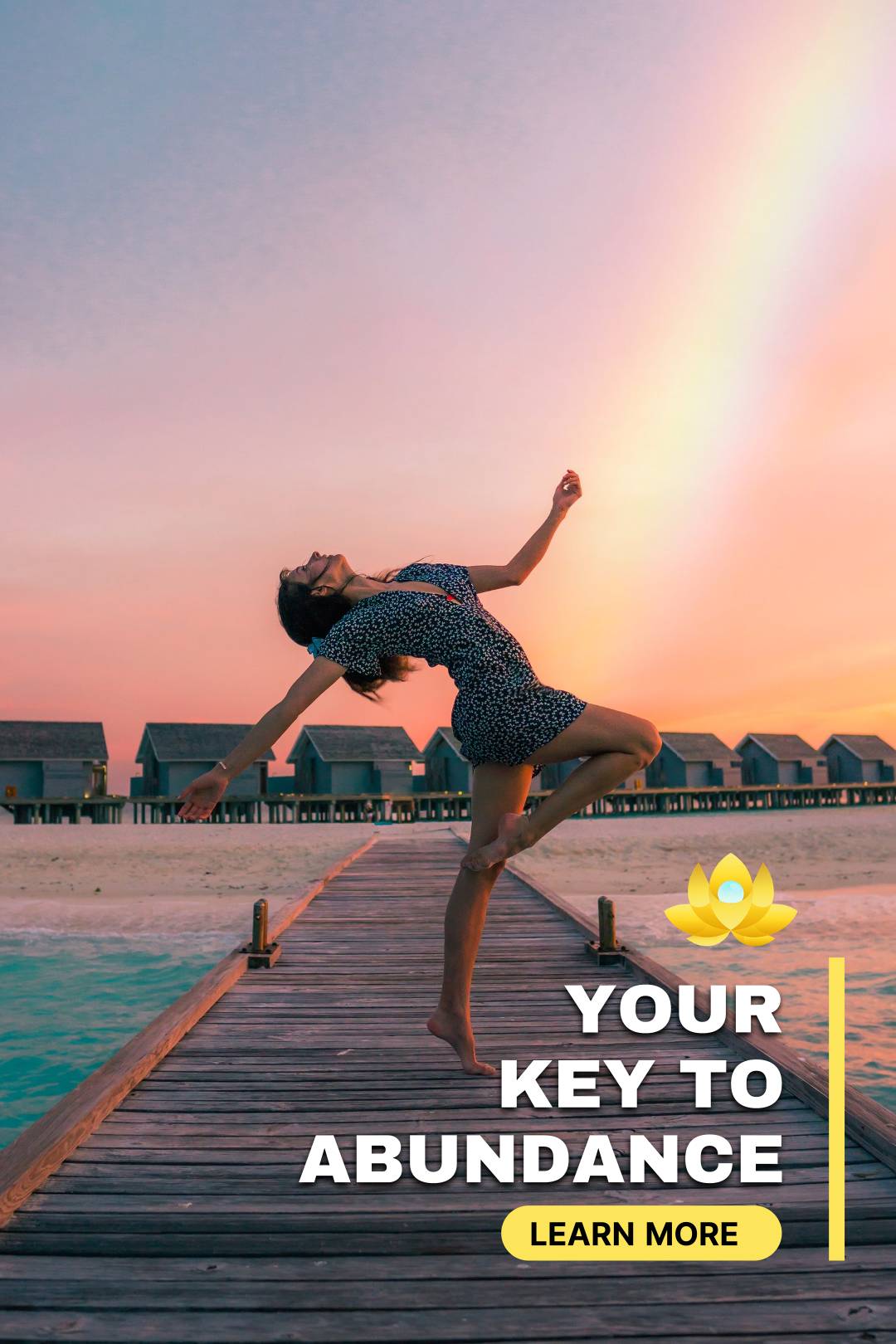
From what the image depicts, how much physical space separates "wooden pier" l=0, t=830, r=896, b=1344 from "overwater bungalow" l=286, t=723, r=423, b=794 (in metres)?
41.6

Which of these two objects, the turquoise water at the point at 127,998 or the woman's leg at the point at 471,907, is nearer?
the woman's leg at the point at 471,907

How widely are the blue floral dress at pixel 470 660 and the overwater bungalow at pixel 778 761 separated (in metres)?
59.7

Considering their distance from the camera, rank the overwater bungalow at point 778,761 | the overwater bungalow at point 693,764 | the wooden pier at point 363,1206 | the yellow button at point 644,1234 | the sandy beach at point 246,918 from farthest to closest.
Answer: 1. the overwater bungalow at point 778,761
2. the overwater bungalow at point 693,764
3. the sandy beach at point 246,918
4. the yellow button at point 644,1234
5. the wooden pier at point 363,1206

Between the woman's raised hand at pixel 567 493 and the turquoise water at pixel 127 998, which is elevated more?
the woman's raised hand at pixel 567 493

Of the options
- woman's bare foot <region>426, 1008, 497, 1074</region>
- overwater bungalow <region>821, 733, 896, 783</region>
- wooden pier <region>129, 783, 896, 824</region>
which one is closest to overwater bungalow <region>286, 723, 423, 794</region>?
wooden pier <region>129, 783, 896, 824</region>

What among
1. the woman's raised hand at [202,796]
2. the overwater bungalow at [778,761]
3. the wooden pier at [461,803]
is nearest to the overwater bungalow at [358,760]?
the wooden pier at [461,803]

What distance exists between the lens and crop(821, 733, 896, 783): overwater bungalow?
62344 mm

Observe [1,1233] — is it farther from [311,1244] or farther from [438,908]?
[438,908]

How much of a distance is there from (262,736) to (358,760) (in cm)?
4395

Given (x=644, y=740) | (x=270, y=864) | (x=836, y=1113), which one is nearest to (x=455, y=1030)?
(x=644, y=740)

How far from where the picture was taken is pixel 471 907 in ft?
11.0

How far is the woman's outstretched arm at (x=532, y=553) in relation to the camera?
345cm

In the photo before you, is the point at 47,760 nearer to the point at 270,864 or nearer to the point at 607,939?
the point at 270,864

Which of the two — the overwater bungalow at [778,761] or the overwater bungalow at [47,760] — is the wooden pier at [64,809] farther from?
the overwater bungalow at [778,761]
